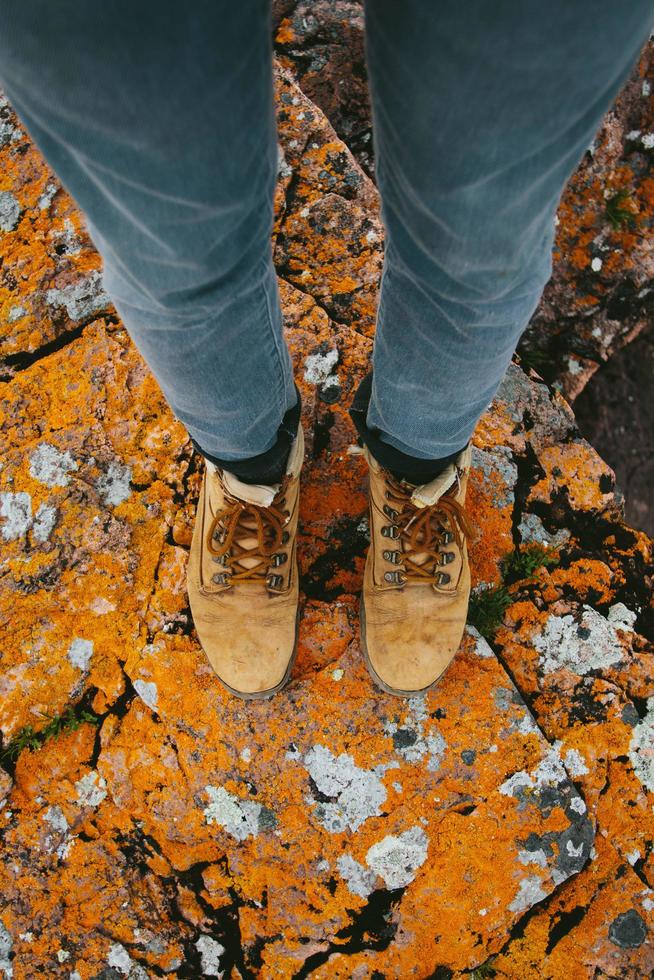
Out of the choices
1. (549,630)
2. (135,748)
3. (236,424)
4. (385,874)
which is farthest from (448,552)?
(135,748)

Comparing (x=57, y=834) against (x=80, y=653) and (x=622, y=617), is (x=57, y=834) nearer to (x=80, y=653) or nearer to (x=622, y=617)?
(x=80, y=653)

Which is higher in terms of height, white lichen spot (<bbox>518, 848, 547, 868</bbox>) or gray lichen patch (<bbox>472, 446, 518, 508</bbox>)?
gray lichen patch (<bbox>472, 446, 518, 508</bbox>)

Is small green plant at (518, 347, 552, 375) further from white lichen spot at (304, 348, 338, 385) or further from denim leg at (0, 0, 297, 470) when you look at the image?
denim leg at (0, 0, 297, 470)

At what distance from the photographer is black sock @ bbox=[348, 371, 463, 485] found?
144cm

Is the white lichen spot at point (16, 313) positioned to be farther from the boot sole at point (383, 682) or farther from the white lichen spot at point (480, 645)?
the white lichen spot at point (480, 645)

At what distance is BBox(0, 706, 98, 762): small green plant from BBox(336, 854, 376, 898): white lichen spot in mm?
730

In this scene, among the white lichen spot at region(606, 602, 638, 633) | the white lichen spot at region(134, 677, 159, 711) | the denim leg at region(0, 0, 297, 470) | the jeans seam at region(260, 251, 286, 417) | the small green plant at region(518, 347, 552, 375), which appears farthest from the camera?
the small green plant at region(518, 347, 552, 375)

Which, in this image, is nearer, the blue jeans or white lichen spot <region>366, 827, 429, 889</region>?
the blue jeans

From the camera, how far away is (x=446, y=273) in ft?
3.13

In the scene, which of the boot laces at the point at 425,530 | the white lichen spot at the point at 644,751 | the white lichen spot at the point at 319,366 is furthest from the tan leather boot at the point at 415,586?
the white lichen spot at the point at 644,751

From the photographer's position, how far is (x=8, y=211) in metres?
2.17

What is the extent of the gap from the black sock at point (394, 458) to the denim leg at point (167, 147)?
426 millimetres

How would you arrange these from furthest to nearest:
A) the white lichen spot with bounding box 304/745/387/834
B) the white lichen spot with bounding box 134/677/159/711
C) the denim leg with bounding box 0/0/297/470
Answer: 1. the white lichen spot with bounding box 134/677/159/711
2. the white lichen spot with bounding box 304/745/387/834
3. the denim leg with bounding box 0/0/297/470

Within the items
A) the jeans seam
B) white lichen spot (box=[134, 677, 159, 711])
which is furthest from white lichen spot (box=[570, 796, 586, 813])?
the jeans seam
